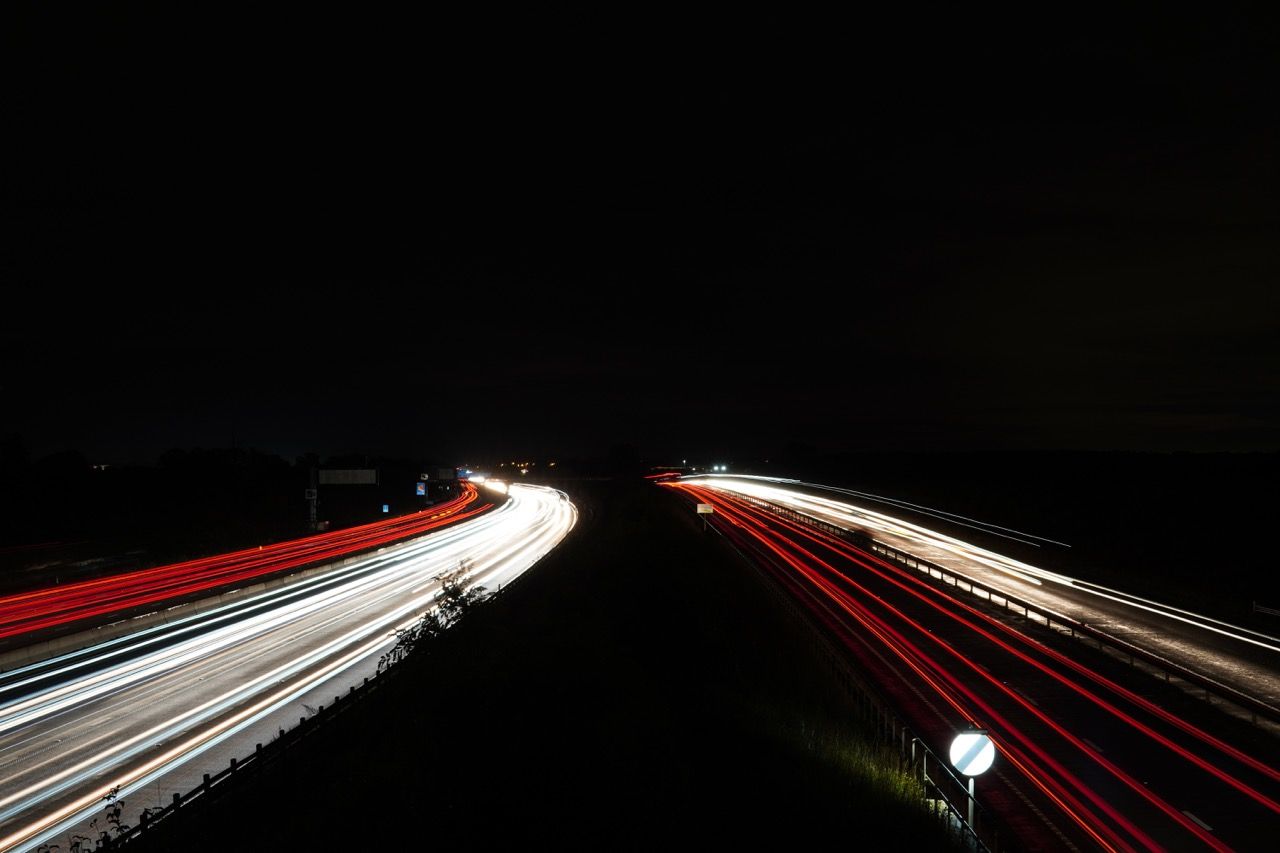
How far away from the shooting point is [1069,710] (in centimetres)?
1967

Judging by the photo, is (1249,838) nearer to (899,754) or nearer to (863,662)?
(899,754)

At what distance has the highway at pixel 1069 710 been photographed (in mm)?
13516

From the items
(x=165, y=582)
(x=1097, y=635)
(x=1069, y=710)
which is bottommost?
(x=165, y=582)

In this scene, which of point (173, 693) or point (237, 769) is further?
point (173, 693)

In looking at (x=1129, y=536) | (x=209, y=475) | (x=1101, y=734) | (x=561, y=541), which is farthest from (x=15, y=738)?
(x=209, y=475)

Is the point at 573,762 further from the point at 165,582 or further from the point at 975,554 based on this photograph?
the point at 975,554

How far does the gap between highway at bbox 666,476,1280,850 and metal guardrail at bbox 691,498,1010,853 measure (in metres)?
0.37

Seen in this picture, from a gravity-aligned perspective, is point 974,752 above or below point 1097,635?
above

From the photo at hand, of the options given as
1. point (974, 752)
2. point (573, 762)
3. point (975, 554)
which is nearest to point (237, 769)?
point (573, 762)

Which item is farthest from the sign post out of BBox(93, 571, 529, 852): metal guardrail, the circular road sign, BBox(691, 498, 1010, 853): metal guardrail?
BBox(93, 571, 529, 852): metal guardrail

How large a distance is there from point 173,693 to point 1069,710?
2214 cm

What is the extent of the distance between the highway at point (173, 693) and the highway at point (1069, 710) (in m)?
15.0

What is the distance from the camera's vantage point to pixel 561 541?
58.5 metres

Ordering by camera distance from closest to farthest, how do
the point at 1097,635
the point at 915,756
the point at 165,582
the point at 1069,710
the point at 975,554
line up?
the point at 915,756 < the point at 1069,710 < the point at 1097,635 < the point at 165,582 < the point at 975,554
